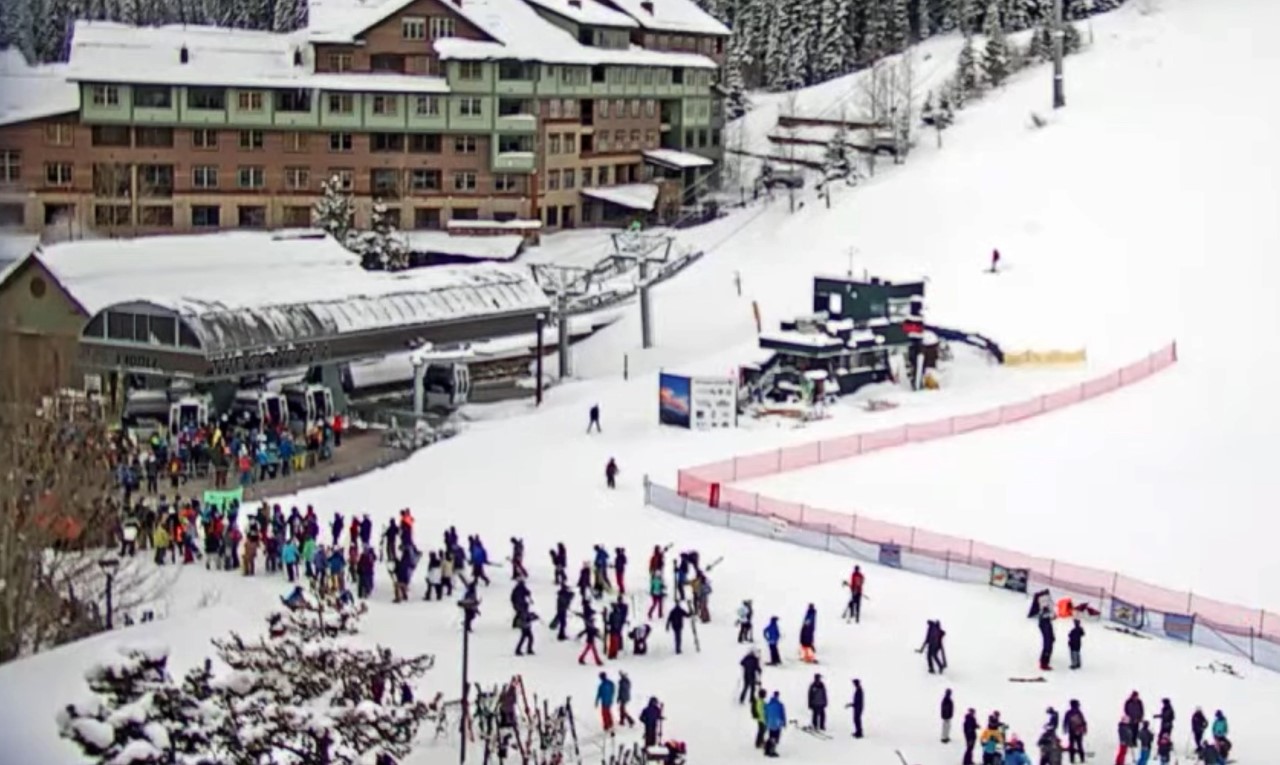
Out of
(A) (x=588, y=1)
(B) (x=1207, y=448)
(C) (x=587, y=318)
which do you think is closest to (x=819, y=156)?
(A) (x=588, y=1)

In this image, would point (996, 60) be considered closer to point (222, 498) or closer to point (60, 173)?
point (60, 173)

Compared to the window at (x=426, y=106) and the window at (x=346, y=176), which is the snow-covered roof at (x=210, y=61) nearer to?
the window at (x=426, y=106)

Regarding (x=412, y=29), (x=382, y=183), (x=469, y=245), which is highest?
(x=412, y=29)

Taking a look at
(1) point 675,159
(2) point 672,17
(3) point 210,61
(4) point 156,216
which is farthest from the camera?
(2) point 672,17

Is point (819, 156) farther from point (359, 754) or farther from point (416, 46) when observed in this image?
point (359, 754)

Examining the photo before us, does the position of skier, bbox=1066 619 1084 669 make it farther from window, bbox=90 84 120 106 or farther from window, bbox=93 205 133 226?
window, bbox=90 84 120 106

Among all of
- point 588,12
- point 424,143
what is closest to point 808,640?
point 424,143
